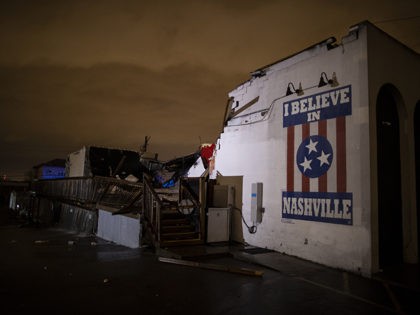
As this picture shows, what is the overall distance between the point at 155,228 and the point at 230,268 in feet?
10.8

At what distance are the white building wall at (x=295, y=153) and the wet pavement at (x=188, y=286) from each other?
579mm

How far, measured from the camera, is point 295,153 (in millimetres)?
9227

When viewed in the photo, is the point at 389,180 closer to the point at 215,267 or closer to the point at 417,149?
the point at 417,149

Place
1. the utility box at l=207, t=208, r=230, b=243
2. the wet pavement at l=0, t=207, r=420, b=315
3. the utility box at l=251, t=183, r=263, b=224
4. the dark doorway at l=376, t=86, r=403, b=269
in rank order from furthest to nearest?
the utility box at l=207, t=208, r=230, b=243, the utility box at l=251, t=183, r=263, b=224, the dark doorway at l=376, t=86, r=403, b=269, the wet pavement at l=0, t=207, r=420, b=315

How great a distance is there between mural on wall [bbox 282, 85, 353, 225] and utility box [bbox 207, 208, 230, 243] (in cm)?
235

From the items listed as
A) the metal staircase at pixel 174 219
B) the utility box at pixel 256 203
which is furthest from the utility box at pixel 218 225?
the utility box at pixel 256 203

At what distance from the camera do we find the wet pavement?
16.8 ft

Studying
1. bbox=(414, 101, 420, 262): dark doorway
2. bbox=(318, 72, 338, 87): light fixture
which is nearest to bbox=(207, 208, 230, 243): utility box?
bbox=(318, 72, 338, 87): light fixture

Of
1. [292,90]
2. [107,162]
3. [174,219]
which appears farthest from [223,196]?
[107,162]

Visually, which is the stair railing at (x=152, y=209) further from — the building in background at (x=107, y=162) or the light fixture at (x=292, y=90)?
the building in background at (x=107, y=162)

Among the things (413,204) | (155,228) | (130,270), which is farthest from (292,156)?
(130,270)

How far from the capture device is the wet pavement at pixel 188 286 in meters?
5.13

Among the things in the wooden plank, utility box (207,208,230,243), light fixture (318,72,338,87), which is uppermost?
light fixture (318,72,338,87)

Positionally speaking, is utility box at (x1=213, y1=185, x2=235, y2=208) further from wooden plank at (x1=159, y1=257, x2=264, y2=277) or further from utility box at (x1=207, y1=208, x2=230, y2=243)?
wooden plank at (x1=159, y1=257, x2=264, y2=277)
